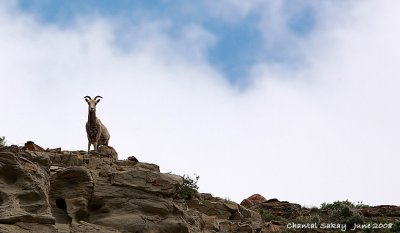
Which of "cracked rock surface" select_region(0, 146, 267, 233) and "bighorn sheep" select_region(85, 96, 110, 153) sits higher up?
"bighorn sheep" select_region(85, 96, 110, 153)

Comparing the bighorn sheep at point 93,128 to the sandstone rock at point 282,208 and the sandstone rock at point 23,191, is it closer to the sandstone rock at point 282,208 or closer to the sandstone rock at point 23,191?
the sandstone rock at point 282,208

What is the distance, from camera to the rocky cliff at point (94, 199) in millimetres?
13953

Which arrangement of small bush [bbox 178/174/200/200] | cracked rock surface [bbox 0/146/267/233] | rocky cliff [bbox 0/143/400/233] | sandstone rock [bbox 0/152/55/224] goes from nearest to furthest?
1. sandstone rock [bbox 0/152/55/224]
2. cracked rock surface [bbox 0/146/267/233]
3. rocky cliff [bbox 0/143/400/233]
4. small bush [bbox 178/174/200/200]

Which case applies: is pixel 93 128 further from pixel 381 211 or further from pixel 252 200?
pixel 381 211

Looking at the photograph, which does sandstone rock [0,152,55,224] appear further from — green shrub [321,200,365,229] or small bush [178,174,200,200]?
green shrub [321,200,365,229]

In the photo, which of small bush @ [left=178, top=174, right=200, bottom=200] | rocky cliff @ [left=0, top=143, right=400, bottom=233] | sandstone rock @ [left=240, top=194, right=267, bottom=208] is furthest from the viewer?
sandstone rock @ [left=240, top=194, right=267, bottom=208]

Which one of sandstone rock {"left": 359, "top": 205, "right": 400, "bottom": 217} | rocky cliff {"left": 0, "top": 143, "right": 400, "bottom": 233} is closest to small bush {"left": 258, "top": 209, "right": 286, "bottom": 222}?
rocky cliff {"left": 0, "top": 143, "right": 400, "bottom": 233}

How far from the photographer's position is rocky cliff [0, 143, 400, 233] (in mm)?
13953

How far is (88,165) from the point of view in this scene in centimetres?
1836

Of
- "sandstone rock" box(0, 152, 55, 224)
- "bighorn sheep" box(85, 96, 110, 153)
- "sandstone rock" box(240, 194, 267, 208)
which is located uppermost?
"bighorn sheep" box(85, 96, 110, 153)

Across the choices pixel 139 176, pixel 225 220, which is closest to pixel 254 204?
pixel 225 220

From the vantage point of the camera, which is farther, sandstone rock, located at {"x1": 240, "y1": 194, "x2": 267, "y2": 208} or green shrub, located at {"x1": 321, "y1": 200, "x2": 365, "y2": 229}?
sandstone rock, located at {"x1": 240, "y1": 194, "x2": 267, "y2": 208}

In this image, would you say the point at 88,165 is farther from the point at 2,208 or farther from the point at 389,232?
the point at 389,232

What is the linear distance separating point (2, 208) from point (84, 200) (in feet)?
8.12
